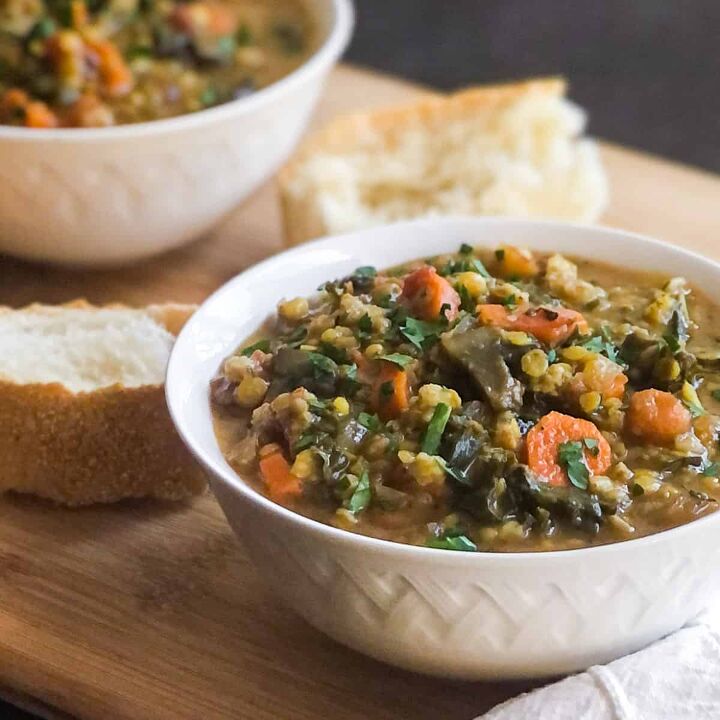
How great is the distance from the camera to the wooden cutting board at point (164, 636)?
7.49 feet

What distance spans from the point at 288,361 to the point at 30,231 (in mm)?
1405

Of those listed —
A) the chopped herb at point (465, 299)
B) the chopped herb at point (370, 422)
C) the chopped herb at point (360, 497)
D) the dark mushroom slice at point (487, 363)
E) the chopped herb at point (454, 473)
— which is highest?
the dark mushroom slice at point (487, 363)

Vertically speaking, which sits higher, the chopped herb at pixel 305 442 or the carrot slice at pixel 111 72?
the chopped herb at pixel 305 442

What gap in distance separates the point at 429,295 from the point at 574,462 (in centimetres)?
54

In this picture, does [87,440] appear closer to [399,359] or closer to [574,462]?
[399,359]

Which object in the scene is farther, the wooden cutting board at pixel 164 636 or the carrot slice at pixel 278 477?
the wooden cutting board at pixel 164 636

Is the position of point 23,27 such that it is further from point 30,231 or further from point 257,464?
point 257,464

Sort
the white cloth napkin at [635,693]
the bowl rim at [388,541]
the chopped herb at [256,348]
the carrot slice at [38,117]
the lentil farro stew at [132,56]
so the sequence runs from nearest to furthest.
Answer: the bowl rim at [388,541] → the white cloth napkin at [635,693] → the chopped herb at [256,348] → the carrot slice at [38,117] → the lentil farro stew at [132,56]

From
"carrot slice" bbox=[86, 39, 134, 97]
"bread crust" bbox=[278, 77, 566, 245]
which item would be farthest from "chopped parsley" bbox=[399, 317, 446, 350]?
"bread crust" bbox=[278, 77, 566, 245]

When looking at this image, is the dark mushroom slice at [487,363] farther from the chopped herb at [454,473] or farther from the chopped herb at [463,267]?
the chopped herb at [463,267]

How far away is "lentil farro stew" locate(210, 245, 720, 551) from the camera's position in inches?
81.4

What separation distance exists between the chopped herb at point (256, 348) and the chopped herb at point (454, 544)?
703mm

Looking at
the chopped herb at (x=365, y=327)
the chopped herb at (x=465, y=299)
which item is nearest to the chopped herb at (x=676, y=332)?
the chopped herb at (x=465, y=299)

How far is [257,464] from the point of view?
224 centimetres
